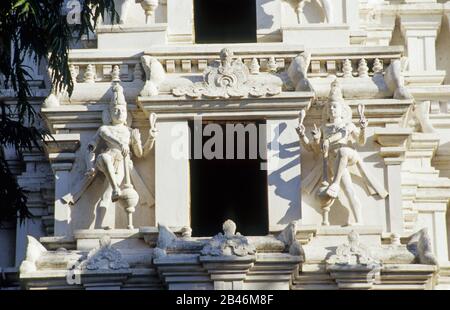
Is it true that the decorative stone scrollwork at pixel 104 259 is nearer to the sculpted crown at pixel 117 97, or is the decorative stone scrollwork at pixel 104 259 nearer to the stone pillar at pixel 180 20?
the sculpted crown at pixel 117 97

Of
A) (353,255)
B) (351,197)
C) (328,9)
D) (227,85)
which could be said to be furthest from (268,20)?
(353,255)

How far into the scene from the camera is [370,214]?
27750mm

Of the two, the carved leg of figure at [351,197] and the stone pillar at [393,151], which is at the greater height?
the stone pillar at [393,151]

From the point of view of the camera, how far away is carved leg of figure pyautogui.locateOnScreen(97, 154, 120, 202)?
27.5m

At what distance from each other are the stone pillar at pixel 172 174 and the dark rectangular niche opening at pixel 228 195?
1.25 ft

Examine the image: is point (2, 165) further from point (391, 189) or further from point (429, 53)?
point (429, 53)

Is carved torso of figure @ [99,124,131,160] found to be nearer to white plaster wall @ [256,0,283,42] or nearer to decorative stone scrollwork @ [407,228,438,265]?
white plaster wall @ [256,0,283,42]

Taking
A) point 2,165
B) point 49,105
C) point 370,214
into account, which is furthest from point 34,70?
point 370,214

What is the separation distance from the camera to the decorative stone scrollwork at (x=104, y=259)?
26.4 metres

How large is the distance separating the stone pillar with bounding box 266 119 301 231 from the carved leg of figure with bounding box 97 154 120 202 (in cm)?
247

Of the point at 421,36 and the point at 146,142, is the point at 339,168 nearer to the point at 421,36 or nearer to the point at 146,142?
the point at 146,142

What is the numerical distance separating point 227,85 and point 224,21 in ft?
12.6

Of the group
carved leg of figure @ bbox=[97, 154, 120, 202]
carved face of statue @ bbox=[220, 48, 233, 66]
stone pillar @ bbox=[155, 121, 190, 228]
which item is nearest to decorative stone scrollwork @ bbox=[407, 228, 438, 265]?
stone pillar @ bbox=[155, 121, 190, 228]

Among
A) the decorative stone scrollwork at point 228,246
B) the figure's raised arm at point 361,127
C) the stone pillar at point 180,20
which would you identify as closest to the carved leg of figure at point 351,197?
the figure's raised arm at point 361,127
